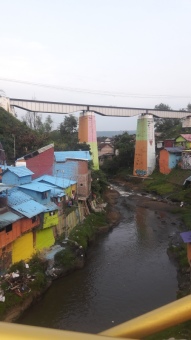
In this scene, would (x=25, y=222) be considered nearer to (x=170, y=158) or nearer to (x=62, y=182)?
(x=62, y=182)

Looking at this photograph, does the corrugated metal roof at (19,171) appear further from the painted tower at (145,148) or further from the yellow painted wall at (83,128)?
the painted tower at (145,148)

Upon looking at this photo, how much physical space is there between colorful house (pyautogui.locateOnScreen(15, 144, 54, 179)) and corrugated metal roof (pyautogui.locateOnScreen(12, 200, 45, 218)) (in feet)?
15.2

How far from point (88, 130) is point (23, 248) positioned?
74.8ft

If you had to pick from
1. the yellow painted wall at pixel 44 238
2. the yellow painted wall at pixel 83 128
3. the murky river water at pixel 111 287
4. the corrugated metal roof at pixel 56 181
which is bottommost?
the murky river water at pixel 111 287

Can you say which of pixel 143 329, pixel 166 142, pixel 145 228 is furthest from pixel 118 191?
pixel 143 329

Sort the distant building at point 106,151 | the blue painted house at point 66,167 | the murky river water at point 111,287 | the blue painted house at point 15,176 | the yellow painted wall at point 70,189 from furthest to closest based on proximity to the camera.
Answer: the distant building at point 106,151, the blue painted house at point 66,167, the yellow painted wall at point 70,189, the blue painted house at point 15,176, the murky river water at point 111,287

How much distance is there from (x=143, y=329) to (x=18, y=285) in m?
11.7

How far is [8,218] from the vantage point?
12.6 m

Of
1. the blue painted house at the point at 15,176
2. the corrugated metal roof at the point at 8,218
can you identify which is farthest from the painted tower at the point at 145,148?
the corrugated metal roof at the point at 8,218

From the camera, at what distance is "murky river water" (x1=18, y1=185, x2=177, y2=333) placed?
1081 cm

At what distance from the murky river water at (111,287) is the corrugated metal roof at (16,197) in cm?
394

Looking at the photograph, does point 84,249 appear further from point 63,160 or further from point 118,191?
point 118,191

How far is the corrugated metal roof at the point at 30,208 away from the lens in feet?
44.4

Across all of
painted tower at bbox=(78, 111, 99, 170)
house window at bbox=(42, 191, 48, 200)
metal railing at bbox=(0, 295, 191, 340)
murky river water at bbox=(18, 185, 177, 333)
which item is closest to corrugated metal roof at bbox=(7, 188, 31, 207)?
house window at bbox=(42, 191, 48, 200)
